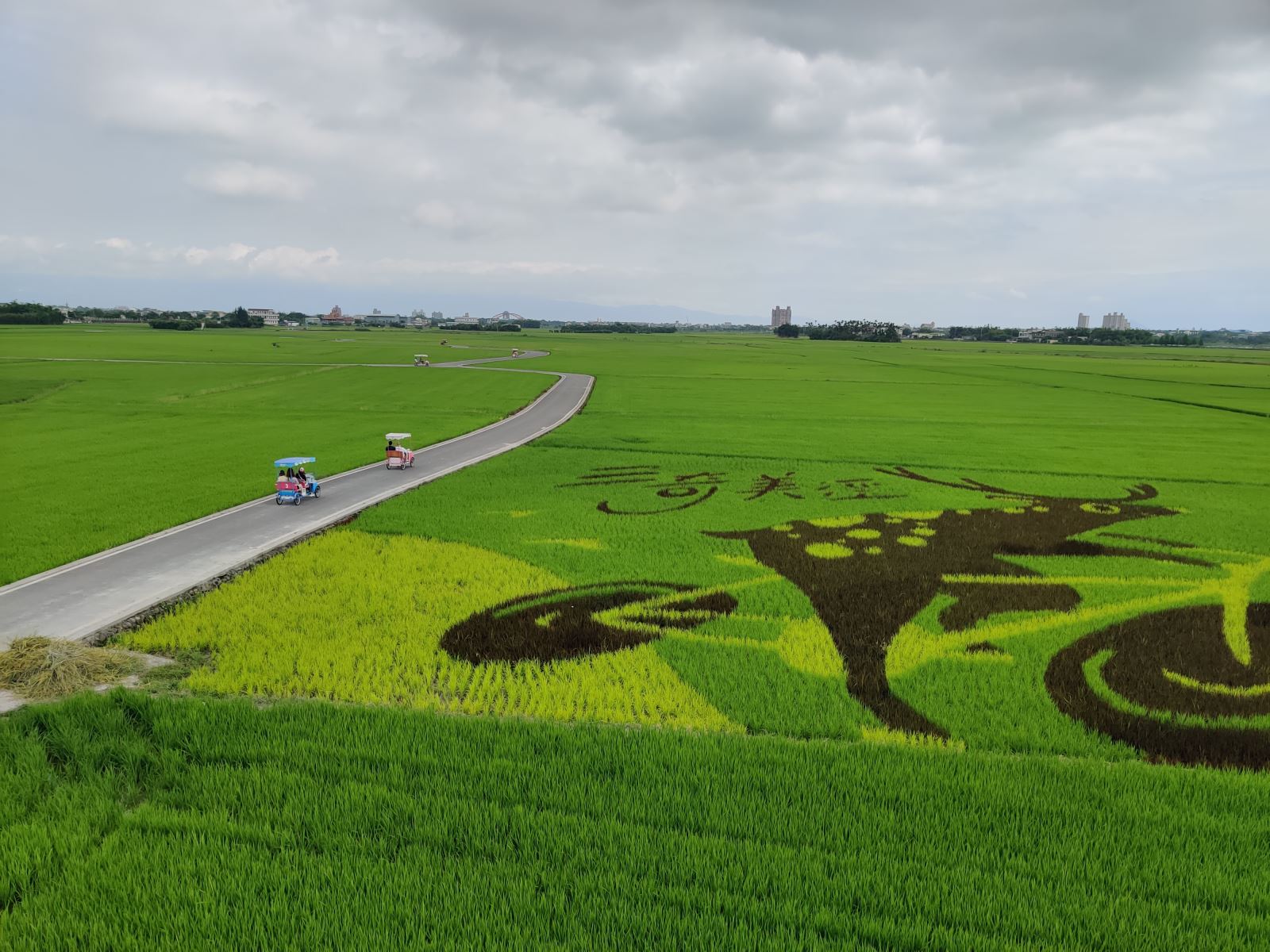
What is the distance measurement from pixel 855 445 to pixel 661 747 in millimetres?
27047

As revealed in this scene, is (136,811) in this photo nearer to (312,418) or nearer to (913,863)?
(913,863)

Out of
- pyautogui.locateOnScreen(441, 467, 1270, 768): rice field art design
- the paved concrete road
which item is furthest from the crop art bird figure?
the paved concrete road

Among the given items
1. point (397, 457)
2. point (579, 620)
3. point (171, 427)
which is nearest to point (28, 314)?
point (171, 427)

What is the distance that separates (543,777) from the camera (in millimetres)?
7109

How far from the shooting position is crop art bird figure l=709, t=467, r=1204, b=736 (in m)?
10.9

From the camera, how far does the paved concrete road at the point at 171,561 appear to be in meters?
11.2

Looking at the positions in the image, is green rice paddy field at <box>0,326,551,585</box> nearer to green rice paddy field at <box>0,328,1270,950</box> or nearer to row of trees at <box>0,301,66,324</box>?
green rice paddy field at <box>0,328,1270,950</box>

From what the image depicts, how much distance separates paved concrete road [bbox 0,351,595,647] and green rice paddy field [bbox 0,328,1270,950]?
3.24ft

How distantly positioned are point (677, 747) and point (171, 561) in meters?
11.8

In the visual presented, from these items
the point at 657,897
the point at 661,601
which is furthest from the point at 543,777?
the point at 661,601

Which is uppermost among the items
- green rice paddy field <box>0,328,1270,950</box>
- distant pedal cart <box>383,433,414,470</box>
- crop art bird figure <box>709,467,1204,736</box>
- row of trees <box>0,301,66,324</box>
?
row of trees <box>0,301,66,324</box>

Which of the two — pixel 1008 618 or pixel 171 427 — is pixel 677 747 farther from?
pixel 171 427

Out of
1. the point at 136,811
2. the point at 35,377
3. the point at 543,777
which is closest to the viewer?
the point at 136,811

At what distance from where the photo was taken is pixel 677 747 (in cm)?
774
